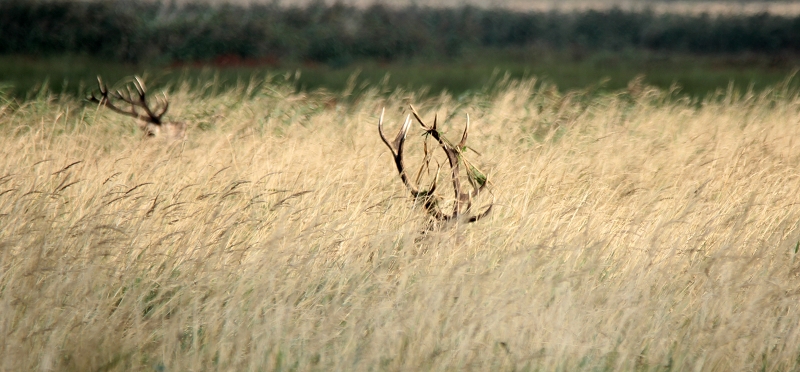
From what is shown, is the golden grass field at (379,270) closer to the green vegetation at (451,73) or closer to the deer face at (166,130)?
the deer face at (166,130)

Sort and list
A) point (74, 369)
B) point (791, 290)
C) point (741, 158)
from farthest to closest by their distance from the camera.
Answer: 1. point (741, 158)
2. point (791, 290)
3. point (74, 369)

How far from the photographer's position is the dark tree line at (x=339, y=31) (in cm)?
2327

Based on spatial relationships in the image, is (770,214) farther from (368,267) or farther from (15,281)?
(15,281)

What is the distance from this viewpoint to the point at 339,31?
2662cm

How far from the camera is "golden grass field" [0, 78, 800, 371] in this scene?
338 centimetres

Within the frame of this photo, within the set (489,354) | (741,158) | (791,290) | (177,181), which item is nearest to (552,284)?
(489,354)

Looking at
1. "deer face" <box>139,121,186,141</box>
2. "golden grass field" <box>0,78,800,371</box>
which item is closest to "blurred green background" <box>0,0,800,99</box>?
"deer face" <box>139,121,186,141</box>

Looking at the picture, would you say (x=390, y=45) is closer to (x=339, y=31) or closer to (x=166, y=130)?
(x=339, y=31)

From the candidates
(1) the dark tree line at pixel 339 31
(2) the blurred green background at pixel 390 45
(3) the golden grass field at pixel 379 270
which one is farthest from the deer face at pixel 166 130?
(1) the dark tree line at pixel 339 31

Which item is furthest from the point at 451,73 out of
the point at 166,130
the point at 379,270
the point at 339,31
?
the point at 379,270

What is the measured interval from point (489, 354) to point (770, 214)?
311 centimetres

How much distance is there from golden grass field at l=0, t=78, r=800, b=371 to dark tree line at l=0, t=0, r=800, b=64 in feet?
58.4

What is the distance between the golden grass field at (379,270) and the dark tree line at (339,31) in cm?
1780

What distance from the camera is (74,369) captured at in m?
3.21
